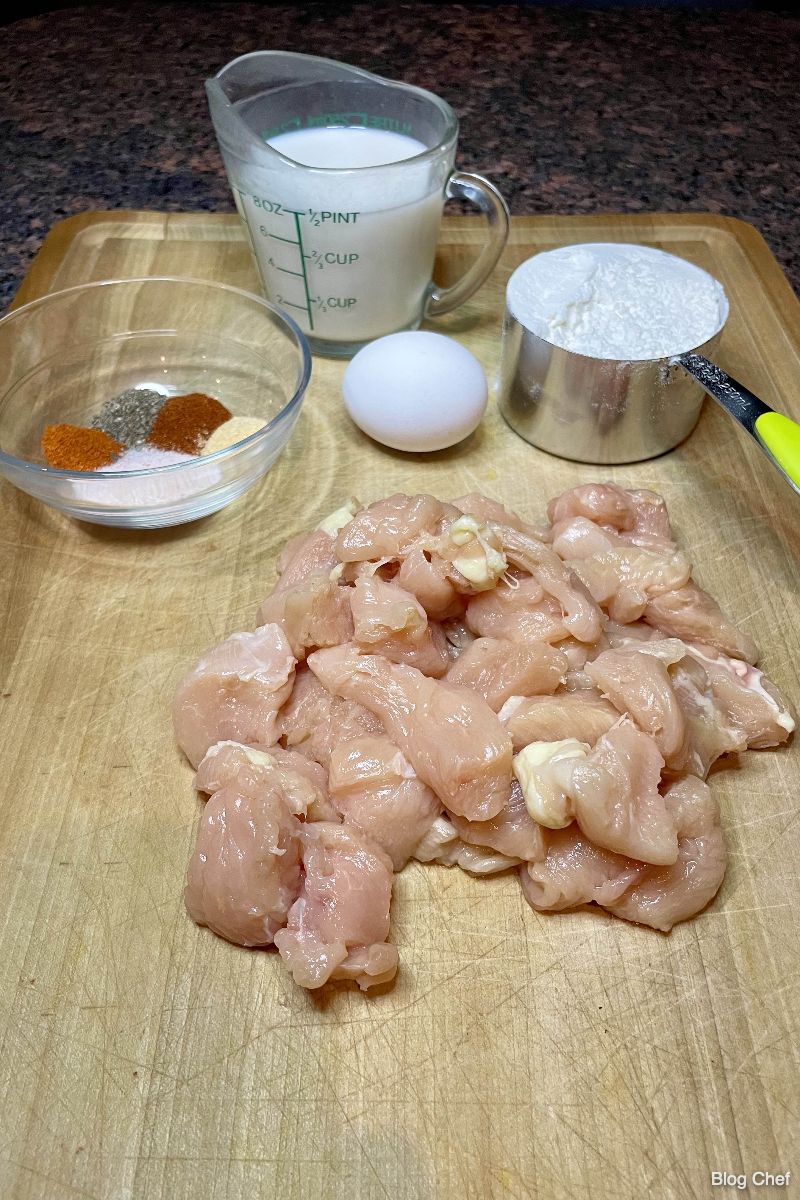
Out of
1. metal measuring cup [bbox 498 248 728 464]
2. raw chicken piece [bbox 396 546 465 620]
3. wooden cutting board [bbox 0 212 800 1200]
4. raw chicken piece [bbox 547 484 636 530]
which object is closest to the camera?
wooden cutting board [bbox 0 212 800 1200]

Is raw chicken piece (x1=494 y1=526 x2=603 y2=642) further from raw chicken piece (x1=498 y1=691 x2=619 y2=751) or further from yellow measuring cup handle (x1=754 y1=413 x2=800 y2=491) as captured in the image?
yellow measuring cup handle (x1=754 y1=413 x2=800 y2=491)

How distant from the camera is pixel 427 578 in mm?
1858

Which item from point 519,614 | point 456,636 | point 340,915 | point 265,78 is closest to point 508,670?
point 519,614

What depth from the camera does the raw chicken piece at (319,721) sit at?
1779 mm

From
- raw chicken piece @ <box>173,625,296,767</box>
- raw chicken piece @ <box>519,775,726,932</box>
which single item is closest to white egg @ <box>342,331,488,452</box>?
raw chicken piece @ <box>173,625,296,767</box>

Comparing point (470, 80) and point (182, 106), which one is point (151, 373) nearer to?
point (182, 106)

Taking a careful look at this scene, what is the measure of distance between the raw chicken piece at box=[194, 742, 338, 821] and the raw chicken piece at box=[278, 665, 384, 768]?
0.05 m

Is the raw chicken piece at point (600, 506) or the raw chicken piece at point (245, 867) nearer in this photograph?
the raw chicken piece at point (245, 867)

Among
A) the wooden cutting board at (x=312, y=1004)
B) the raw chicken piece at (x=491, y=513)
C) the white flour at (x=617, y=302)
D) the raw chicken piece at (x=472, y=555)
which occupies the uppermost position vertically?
the white flour at (x=617, y=302)

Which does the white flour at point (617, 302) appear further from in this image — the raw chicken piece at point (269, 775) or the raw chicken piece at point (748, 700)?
the raw chicken piece at point (269, 775)

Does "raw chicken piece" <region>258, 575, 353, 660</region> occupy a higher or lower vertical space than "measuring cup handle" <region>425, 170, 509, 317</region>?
lower

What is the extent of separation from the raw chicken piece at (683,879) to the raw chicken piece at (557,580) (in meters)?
0.38

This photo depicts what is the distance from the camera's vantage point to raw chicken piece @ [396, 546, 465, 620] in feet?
6.11

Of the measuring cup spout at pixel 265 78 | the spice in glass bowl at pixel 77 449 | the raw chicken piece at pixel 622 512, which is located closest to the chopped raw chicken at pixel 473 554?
the raw chicken piece at pixel 622 512
